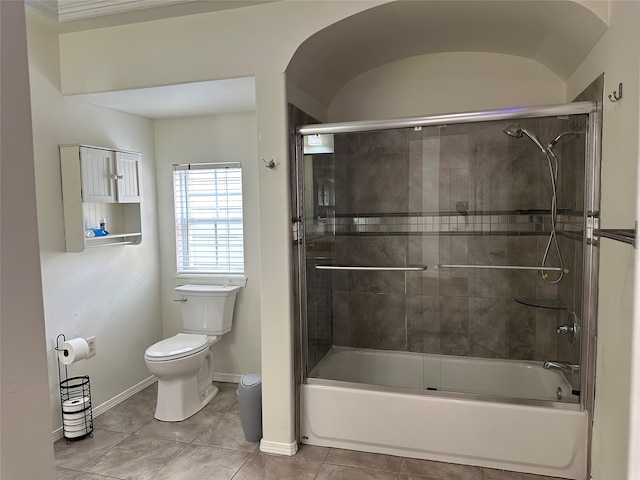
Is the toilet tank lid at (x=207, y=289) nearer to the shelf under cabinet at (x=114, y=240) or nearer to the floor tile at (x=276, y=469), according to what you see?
the shelf under cabinet at (x=114, y=240)

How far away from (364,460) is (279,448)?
20.4 inches

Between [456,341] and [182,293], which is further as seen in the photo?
[182,293]

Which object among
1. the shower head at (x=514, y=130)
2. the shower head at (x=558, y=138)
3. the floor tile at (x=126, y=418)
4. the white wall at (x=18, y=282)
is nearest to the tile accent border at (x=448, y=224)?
the shower head at (x=558, y=138)

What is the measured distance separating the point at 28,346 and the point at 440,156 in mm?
2458

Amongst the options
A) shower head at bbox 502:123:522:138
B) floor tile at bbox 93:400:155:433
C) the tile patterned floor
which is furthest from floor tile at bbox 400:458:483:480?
shower head at bbox 502:123:522:138

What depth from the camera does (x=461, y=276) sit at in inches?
115

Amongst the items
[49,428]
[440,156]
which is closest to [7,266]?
[49,428]

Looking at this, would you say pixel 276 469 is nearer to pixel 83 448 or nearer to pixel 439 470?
pixel 439 470

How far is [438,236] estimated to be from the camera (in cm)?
291

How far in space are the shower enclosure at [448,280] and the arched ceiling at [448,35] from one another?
17.5 inches

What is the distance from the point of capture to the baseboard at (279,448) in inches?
106

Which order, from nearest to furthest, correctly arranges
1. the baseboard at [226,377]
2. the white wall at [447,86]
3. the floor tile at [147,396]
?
1. the white wall at [447,86]
2. the floor tile at [147,396]
3. the baseboard at [226,377]

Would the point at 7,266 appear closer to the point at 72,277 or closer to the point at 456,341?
the point at 72,277

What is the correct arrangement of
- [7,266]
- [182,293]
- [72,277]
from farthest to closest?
[182,293] < [72,277] < [7,266]
